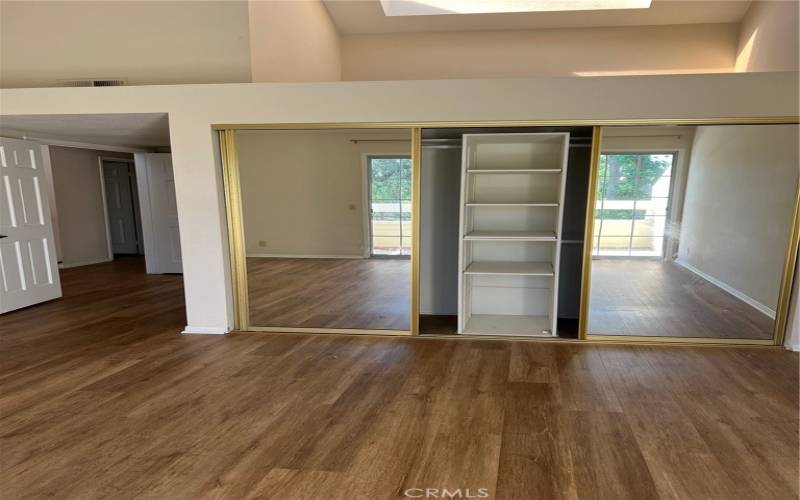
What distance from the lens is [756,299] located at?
3.69m

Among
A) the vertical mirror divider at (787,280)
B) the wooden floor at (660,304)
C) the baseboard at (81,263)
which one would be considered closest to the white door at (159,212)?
the baseboard at (81,263)

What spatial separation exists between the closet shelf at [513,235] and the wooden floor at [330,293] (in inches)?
26.8

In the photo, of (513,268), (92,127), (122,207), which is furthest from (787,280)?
(122,207)

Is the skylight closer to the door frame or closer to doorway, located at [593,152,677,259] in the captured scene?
doorway, located at [593,152,677,259]

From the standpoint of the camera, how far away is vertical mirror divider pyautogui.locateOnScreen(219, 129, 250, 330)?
12.4ft

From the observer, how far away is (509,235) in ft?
13.0

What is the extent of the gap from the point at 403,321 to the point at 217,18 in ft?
10.8

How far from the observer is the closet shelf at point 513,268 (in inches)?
152

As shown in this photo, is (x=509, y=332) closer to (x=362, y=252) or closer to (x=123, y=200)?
(x=362, y=252)

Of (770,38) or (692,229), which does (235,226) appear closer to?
(692,229)

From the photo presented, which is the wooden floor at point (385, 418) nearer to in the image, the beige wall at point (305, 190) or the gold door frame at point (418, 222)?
the gold door frame at point (418, 222)

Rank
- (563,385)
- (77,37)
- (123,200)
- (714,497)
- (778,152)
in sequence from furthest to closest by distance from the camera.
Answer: (123,200) → (77,37) → (778,152) → (563,385) → (714,497)

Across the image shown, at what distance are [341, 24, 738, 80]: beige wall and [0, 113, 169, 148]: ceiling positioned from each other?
3477 mm

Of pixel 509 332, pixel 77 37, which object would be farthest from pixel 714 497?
pixel 77 37
